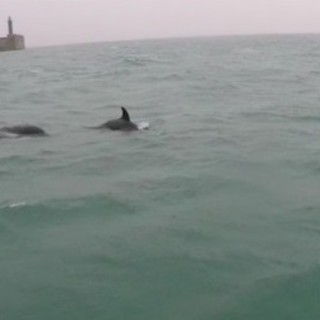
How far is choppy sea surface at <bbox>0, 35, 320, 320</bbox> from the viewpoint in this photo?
7715 millimetres

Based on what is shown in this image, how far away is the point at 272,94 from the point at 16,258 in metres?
20.5

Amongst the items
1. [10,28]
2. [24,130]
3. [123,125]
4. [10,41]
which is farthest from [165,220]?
[10,41]

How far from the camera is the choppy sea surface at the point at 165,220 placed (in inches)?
304

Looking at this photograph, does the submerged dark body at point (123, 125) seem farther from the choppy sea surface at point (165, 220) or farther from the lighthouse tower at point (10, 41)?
the lighthouse tower at point (10, 41)

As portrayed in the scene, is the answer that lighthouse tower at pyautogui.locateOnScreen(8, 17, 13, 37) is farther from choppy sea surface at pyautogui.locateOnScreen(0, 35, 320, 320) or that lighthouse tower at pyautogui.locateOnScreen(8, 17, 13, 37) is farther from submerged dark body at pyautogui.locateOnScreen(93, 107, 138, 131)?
submerged dark body at pyautogui.locateOnScreen(93, 107, 138, 131)

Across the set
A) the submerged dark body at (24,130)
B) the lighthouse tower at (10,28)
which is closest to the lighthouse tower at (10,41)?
the lighthouse tower at (10,28)

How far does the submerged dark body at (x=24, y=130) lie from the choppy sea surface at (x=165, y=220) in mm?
633

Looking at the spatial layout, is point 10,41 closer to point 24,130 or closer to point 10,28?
point 10,28

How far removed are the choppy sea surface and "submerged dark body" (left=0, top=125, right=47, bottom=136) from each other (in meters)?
0.63

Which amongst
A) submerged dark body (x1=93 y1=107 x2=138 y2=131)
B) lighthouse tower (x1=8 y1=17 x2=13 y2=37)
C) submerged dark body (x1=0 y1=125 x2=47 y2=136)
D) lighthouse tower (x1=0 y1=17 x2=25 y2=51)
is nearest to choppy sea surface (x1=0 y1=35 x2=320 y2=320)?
submerged dark body (x1=93 y1=107 x2=138 y2=131)

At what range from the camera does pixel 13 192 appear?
12.1 metres

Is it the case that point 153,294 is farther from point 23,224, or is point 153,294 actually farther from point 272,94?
point 272,94

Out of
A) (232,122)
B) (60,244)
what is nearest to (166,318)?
(60,244)

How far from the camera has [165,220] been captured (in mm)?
10352
